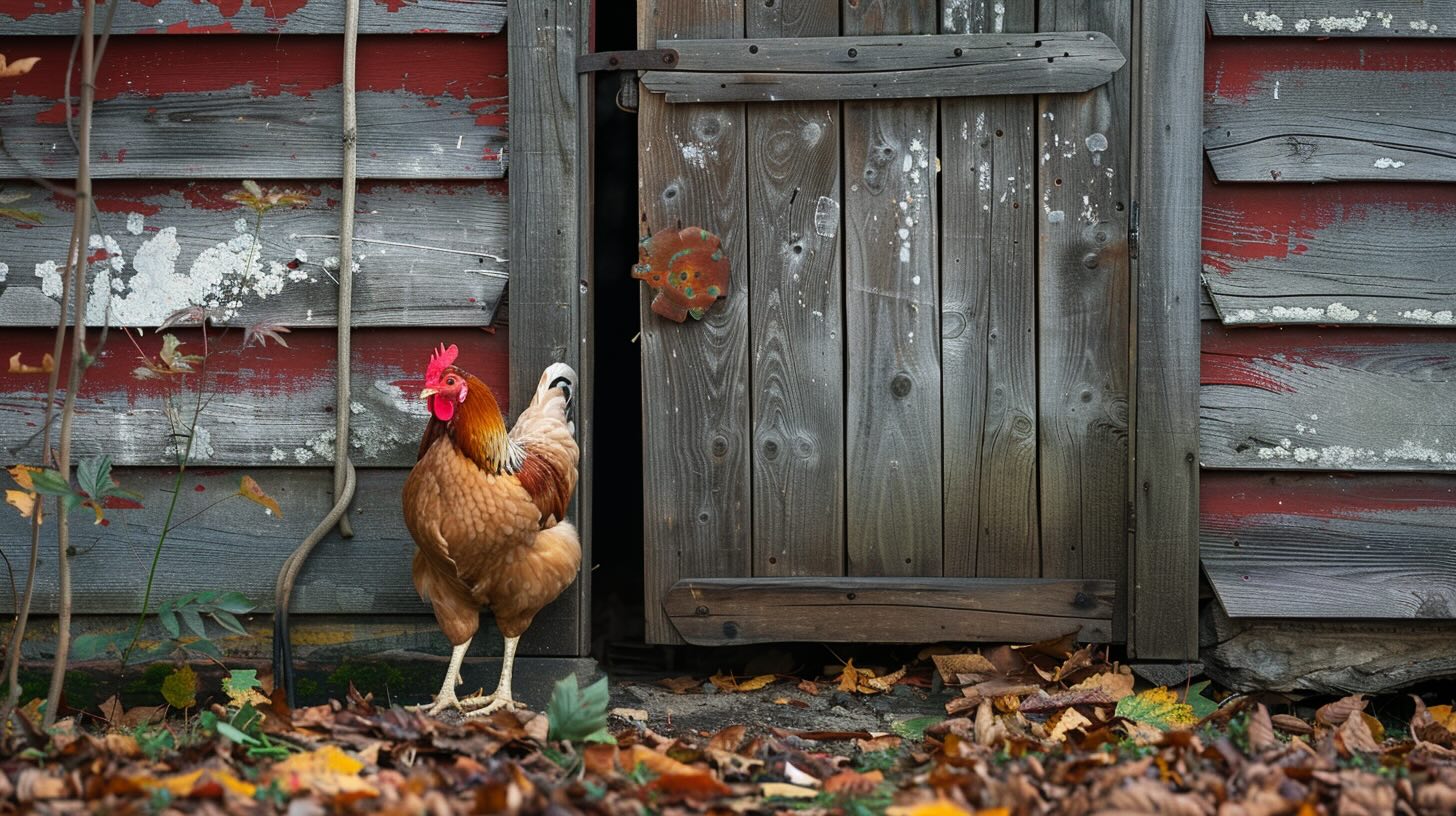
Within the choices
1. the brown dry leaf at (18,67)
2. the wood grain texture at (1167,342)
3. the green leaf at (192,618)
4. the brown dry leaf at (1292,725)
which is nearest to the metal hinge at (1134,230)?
the wood grain texture at (1167,342)

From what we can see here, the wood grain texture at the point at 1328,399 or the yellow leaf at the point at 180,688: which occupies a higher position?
the wood grain texture at the point at 1328,399

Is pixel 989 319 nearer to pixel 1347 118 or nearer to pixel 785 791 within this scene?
pixel 1347 118

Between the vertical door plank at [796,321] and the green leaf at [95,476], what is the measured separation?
1680 millimetres

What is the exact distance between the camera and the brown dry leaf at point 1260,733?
2432 mm

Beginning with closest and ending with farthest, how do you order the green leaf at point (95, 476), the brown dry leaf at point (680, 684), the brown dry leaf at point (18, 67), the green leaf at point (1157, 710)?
the brown dry leaf at point (18, 67) < the green leaf at point (95, 476) < the green leaf at point (1157, 710) < the brown dry leaf at point (680, 684)

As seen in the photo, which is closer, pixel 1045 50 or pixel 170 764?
pixel 170 764

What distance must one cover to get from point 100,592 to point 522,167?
5.64ft

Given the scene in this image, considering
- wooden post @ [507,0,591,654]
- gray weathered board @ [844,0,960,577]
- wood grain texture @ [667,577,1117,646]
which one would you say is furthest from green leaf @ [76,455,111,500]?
gray weathered board @ [844,0,960,577]

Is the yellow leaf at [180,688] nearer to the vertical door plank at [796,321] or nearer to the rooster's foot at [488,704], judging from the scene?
the rooster's foot at [488,704]

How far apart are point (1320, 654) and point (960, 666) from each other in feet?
3.34

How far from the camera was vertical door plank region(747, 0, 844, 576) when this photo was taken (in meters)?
→ 3.25

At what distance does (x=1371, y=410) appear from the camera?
10.4ft

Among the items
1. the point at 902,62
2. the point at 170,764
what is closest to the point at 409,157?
the point at 902,62

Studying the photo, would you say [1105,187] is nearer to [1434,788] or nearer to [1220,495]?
[1220,495]
